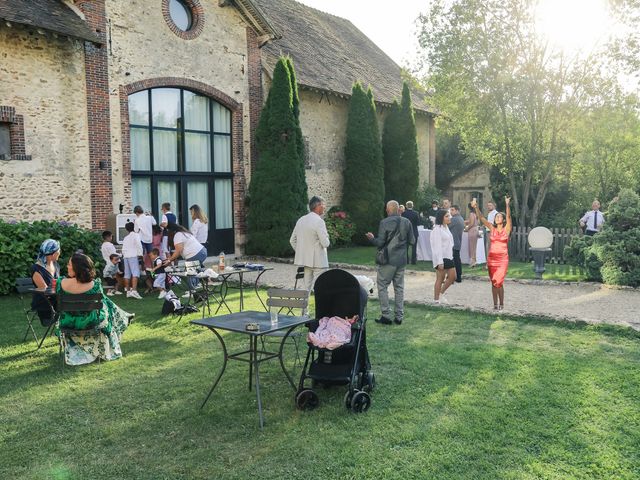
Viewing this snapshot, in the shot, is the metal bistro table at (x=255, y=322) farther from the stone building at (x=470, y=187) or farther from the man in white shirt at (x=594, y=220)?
the stone building at (x=470, y=187)

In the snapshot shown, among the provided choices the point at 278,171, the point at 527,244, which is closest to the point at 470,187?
the point at 527,244

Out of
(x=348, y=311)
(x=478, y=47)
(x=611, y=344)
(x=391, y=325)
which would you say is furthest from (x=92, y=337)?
(x=478, y=47)

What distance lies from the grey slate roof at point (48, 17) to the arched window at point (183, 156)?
7.59ft

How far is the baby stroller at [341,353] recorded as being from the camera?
5477mm

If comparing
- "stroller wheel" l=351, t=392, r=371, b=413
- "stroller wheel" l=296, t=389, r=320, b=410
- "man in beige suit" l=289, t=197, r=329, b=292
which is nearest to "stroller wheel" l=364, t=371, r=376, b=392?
"stroller wheel" l=351, t=392, r=371, b=413

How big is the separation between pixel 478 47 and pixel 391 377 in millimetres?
14805

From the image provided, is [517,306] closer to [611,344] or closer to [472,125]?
[611,344]

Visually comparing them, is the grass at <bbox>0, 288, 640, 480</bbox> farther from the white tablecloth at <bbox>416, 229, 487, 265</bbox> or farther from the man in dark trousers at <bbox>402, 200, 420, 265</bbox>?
the white tablecloth at <bbox>416, 229, 487, 265</bbox>

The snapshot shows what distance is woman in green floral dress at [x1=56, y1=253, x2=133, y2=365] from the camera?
693 centimetres

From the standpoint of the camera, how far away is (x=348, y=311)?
587 centimetres

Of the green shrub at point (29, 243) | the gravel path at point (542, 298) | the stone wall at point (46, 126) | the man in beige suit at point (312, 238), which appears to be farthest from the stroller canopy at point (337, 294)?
the stone wall at point (46, 126)

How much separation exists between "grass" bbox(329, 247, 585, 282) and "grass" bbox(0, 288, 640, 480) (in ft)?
20.4

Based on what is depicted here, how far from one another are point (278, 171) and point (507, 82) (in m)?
7.93

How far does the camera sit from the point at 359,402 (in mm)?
5355
